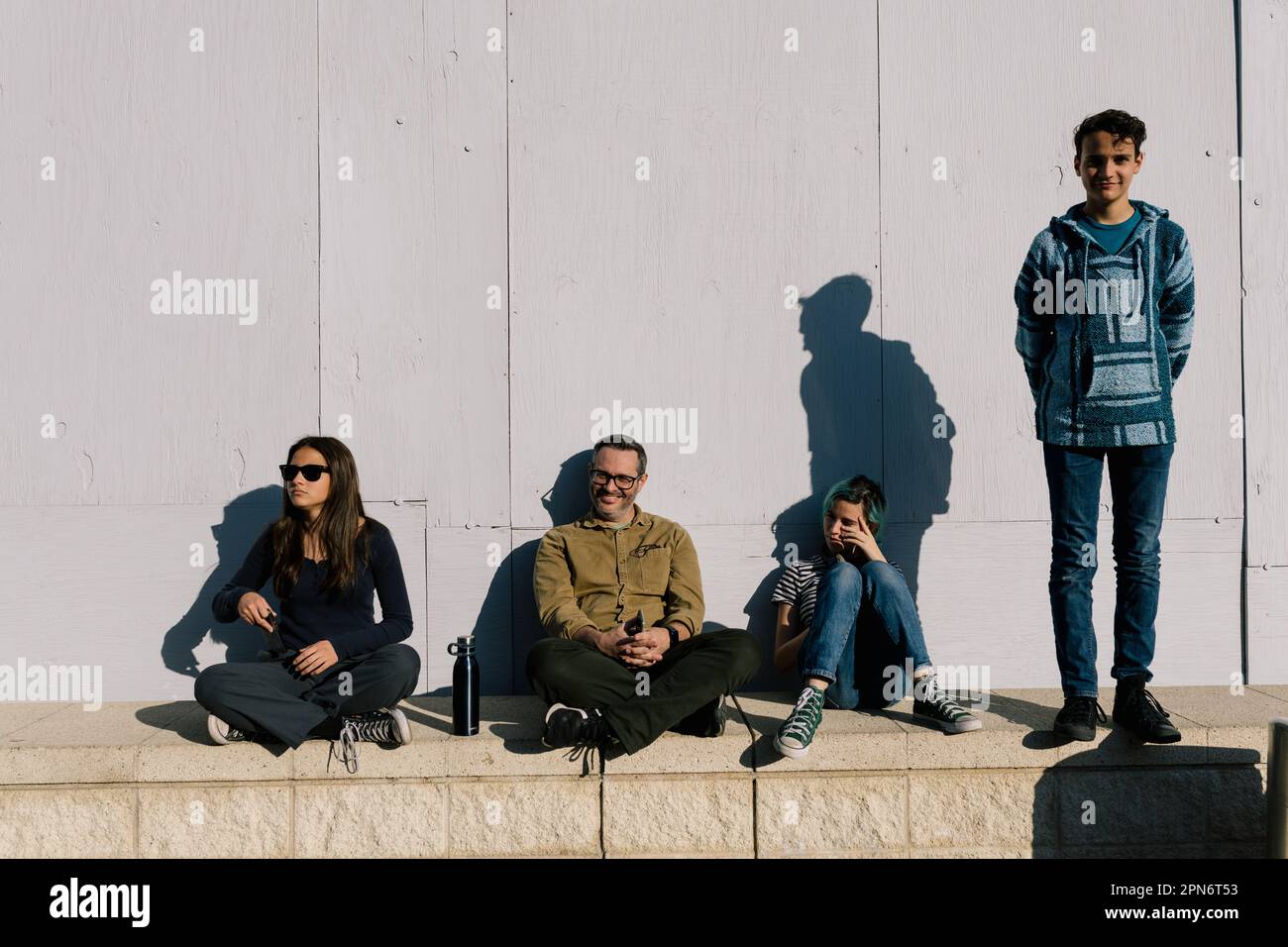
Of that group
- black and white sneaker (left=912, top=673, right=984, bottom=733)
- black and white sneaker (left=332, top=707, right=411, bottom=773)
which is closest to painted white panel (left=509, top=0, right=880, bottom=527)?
black and white sneaker (left=912, top=673, right=984, bottom=733)

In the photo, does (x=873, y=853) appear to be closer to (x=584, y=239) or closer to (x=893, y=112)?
(x=584, y=239)

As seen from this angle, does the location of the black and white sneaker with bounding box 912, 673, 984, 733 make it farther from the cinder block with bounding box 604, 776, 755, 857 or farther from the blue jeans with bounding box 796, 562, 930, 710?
the cinder block with bounding box 604, 776, 755, 857

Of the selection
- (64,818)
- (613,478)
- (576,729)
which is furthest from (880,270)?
(64,818)

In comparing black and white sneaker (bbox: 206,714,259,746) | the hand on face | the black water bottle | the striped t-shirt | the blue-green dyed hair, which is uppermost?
the blue-green dyed hair

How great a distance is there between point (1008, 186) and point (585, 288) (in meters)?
2.06

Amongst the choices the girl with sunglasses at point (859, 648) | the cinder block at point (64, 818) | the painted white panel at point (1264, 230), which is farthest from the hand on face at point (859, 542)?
the cinder block at point (64, 818)

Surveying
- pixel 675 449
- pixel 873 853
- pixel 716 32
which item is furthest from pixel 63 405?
pixel 873 853

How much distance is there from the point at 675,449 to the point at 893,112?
1.90 meters

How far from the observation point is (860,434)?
179 inches

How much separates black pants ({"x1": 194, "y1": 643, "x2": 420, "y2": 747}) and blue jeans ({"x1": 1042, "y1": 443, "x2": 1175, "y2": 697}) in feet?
8.18

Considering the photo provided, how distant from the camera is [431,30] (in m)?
4.48

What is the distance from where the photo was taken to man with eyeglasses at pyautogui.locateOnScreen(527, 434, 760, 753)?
3447 millimetres

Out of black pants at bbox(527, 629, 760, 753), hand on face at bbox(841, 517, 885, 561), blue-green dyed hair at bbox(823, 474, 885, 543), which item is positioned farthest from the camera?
blue-green dyed hair at bbox(823, 474, 885, 543)

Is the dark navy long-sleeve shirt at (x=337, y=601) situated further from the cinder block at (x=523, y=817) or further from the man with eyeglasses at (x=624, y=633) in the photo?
the cinder block at (x=523, y=817)
